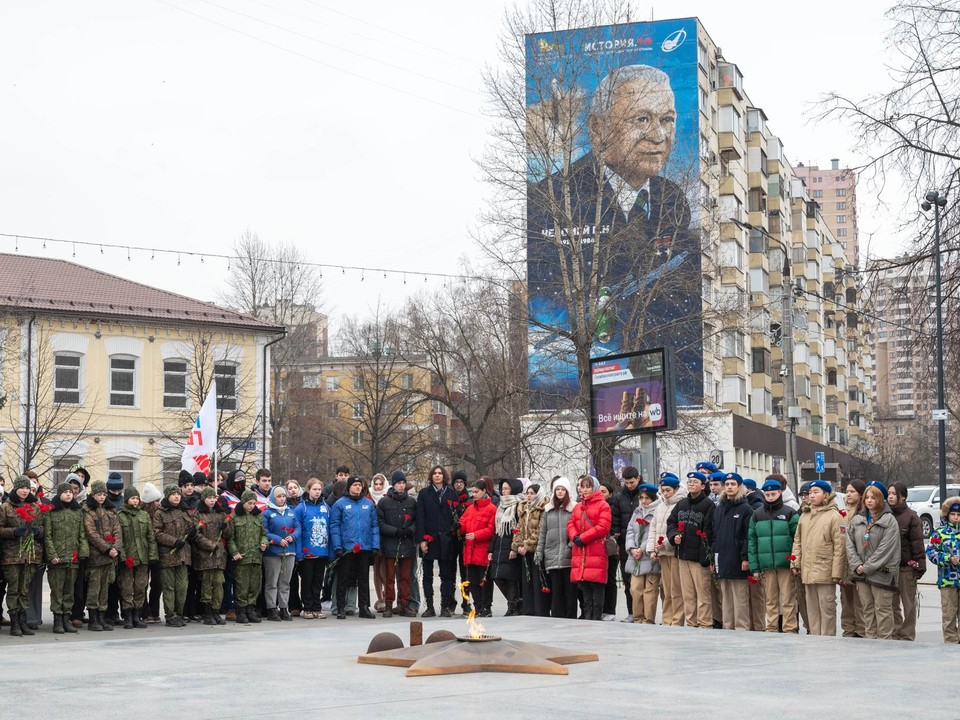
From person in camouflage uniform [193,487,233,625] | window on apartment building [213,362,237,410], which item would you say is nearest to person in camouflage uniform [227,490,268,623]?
person in camouflage uniform [193,487,233,625]

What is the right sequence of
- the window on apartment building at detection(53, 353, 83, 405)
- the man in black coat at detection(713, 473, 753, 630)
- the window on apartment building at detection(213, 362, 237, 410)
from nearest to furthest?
the man in black coat at detection(713, 473, 753, 630) < the window on apartment building at detection(53, 353, 83, 405) < the window on apartment building at detection(213, 362, 237, 410)

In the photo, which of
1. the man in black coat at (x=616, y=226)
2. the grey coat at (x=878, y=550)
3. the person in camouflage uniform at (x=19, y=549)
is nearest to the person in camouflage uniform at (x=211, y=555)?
the person in camouflage uniform at (x=19, y=549)

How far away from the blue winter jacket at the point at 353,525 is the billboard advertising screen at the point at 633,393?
14.4ft

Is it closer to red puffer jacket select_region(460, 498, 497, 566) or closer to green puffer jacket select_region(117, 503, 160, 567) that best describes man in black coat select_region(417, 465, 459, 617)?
red puffer jacket select_region(460, 498, 497, 566)

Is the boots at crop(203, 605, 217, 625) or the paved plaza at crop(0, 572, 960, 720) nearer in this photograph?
the paved plaza at crop(0, 572, 960, 720)

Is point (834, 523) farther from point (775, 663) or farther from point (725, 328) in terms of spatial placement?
point (725, 328)

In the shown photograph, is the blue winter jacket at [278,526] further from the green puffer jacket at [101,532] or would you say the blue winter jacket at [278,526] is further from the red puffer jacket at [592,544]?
the red puffer jacket at [592,544]

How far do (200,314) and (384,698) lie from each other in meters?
41.4

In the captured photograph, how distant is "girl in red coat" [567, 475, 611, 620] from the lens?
16.9 metres

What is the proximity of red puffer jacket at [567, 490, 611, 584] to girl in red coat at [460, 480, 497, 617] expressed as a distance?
2301mm

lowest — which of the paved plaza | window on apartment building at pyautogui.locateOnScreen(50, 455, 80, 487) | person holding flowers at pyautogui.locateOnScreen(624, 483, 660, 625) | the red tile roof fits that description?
the paved plaza

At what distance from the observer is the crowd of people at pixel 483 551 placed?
47.6 ft

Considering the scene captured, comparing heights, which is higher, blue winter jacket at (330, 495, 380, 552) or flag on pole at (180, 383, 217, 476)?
flag on pole at (180, 383, 217, 476)

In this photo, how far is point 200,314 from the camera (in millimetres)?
49312
